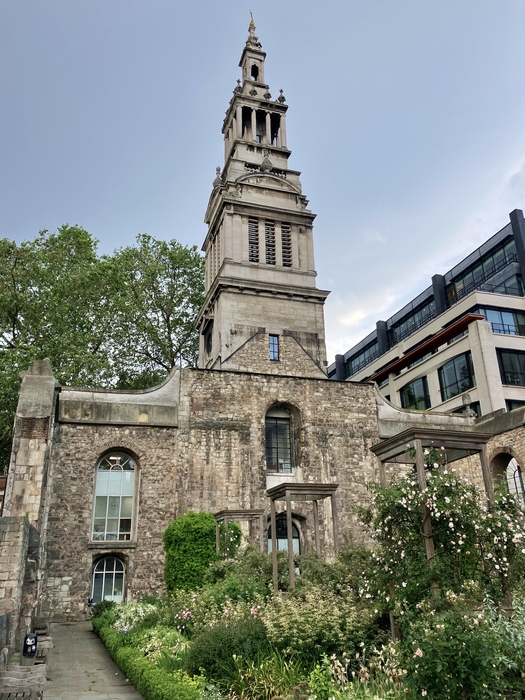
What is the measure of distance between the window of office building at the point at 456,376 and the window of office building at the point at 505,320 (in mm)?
2907

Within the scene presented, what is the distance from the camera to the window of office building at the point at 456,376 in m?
33.3

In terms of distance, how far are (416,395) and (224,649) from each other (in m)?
31.5

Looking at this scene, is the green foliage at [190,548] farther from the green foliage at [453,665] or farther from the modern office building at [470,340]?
the modern office building at [470,340]

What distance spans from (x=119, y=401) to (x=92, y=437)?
1.56 m

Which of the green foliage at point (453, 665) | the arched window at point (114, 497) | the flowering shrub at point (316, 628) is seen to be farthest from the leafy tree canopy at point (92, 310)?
the green foliage at point (453, 665)

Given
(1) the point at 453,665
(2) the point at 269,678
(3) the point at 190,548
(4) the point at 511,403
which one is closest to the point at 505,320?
(4) the point at 511,403

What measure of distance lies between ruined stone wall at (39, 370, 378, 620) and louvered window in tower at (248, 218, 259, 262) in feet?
26.7

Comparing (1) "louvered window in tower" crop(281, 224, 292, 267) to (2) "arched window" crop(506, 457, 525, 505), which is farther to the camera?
(1) "louvered window in tower" crop(281, 224, 292, 267)

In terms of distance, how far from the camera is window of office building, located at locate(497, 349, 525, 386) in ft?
107

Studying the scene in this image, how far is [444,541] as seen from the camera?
898cm

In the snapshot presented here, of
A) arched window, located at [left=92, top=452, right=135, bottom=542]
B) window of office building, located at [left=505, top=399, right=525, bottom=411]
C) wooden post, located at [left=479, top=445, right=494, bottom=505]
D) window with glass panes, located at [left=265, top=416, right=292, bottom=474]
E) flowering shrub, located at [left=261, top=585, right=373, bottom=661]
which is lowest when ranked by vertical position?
flowering shrub, located at [left=261, top=585, right=373, bottom=661]

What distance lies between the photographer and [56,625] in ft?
57.1

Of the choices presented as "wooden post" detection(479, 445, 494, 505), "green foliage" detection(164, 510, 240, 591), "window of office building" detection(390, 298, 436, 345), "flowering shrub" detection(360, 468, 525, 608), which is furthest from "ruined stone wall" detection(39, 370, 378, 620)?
"window of office building" detection(390, 298, 436, 345)

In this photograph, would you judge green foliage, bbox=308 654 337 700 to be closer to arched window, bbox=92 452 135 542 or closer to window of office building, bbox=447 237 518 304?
arched window, bbox=92 452 135 542
